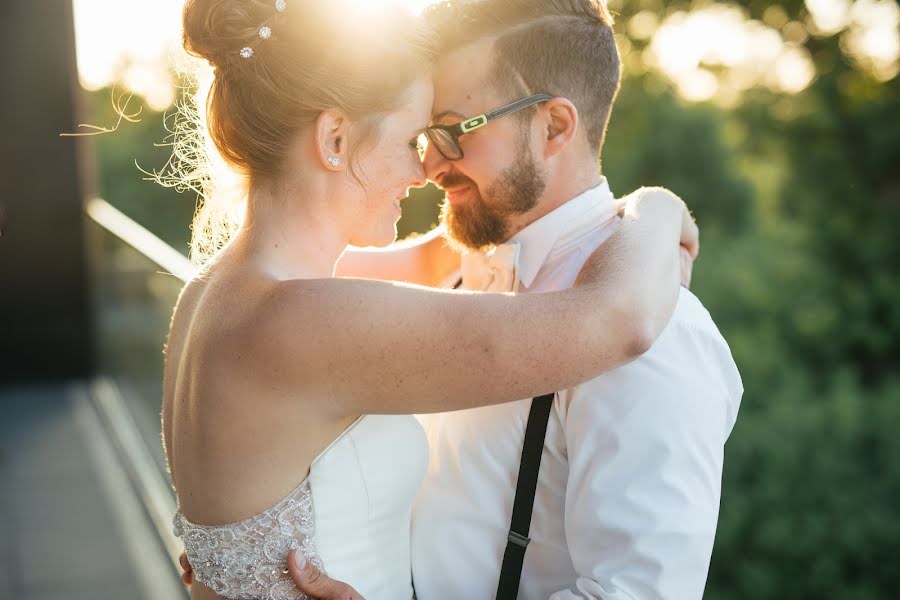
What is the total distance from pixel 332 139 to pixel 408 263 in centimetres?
93

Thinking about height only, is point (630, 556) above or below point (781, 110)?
above

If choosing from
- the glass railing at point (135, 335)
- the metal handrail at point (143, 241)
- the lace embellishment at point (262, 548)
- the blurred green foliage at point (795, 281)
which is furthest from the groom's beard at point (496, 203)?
the blurred green foliage at point (795, 281)

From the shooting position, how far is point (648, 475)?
167 cm

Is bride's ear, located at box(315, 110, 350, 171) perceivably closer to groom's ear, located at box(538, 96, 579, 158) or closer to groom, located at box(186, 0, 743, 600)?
groom, located at box(186, 0, 743, 600)

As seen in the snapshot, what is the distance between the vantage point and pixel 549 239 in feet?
6.94

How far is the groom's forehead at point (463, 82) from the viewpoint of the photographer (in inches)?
80.8

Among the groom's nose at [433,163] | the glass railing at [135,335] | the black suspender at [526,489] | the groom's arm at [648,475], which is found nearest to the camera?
the groom's arm at [648,475]

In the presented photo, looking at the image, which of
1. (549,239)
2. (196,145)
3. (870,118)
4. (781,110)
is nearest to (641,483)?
(549,239)

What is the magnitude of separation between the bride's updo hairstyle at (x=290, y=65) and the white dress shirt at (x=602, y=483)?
2.02 ft

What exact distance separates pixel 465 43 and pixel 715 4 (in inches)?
937

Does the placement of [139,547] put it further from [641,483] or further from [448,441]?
[641,483]

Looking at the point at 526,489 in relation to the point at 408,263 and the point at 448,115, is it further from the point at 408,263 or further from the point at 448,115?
the point at 408,263

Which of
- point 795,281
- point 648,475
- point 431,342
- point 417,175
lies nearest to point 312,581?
point 431,342

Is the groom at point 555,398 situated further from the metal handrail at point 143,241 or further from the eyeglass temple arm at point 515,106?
the metal handrail at point 143,241
